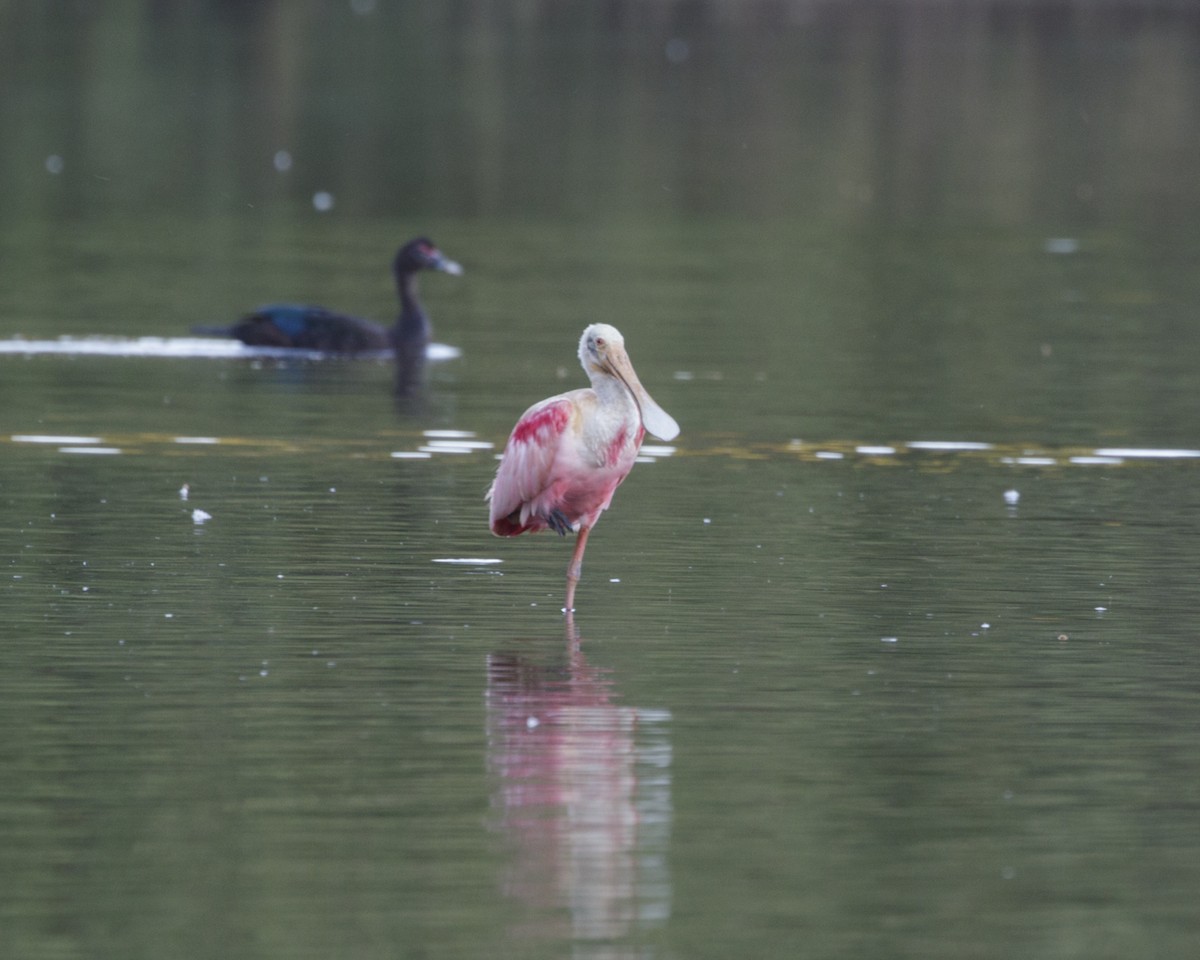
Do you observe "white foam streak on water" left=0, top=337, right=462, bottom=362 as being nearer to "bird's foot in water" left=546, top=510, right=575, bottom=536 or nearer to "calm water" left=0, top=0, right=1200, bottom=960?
"calm water" left=0, top=0, right=1200, bottom=960

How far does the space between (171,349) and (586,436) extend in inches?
450

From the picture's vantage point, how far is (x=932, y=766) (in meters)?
9.88

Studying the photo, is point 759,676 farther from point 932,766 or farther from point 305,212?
point 305,212

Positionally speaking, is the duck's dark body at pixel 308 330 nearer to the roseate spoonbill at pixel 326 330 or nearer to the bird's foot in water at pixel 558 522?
the roseate spoonbill at pixel 326 330

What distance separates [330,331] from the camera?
79.0ft

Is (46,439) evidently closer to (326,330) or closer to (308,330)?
(308,330)

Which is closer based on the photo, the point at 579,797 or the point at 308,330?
the point at 579,797

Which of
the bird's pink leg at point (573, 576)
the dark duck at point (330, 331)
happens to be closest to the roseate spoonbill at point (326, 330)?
the dark duck at point (330, 331)

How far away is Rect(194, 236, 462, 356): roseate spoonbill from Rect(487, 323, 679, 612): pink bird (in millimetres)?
11059

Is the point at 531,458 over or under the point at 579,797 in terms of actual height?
over

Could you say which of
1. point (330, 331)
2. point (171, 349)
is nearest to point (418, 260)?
point (330, 331)

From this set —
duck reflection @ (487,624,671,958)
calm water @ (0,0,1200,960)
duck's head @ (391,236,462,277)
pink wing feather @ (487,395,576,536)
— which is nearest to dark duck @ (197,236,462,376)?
calm water @ (0,0,1200,960)

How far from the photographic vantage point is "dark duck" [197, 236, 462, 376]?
2375 cm

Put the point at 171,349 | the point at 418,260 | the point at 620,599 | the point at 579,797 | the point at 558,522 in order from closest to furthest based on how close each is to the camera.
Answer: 1. the point at 579,797
2. the point at 558,522
3. the point at 620,599
4. the point at 171,349
5. the point at 418,260
